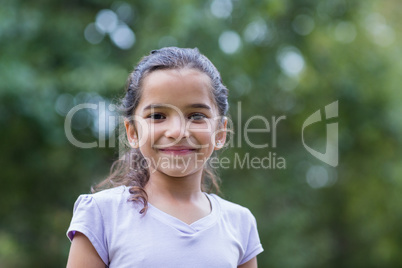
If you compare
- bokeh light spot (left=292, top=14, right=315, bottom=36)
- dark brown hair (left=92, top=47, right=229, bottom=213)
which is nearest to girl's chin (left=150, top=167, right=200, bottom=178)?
dark brown hair (left=92, top=47, right=229, bottom=213)

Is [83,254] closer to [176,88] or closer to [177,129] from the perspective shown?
[177,129]

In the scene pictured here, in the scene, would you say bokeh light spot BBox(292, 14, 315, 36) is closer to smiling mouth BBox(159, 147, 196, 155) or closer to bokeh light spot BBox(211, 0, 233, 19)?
bokeh light spot BBox(211, 0, 233, 19)

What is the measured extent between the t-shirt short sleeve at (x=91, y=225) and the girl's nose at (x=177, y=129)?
0.39 meters

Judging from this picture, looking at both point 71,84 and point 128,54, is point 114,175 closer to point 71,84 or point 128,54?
point 71,84

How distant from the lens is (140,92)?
228 centimetres

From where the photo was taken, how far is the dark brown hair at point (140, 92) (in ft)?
7.29

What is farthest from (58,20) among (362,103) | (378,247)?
(378,247)

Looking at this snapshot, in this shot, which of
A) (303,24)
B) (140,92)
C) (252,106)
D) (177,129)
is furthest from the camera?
(252,106)

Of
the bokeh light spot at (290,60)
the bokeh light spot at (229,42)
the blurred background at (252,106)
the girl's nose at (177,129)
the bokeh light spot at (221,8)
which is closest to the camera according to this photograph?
the girl's nose at (177,129)

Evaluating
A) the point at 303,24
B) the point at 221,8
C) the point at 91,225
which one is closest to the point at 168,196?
the point at 91,225

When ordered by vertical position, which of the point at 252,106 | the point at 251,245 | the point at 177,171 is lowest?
the point at 251,245

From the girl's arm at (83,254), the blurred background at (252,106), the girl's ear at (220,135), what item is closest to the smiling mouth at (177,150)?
the girl's ear at (220,135)

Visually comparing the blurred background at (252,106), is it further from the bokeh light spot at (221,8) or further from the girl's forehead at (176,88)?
the girl's forehead at (176,88)

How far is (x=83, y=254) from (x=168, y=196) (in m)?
0.41
